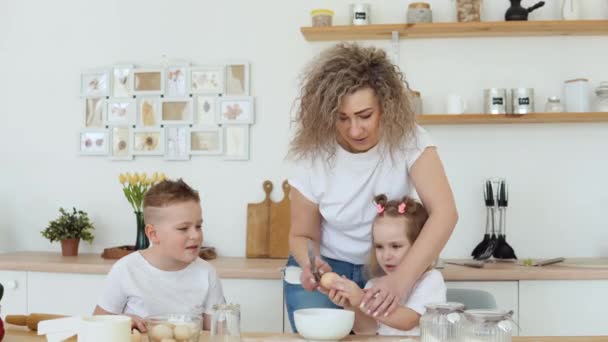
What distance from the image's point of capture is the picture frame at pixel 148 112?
3.43 metres

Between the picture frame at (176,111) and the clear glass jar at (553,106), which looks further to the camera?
the picture frame at (176,111)

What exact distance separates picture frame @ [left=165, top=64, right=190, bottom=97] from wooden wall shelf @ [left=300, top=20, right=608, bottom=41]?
60cm

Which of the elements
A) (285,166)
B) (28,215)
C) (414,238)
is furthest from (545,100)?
(28,215)

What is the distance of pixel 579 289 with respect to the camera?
275cm

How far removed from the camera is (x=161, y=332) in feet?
4.40

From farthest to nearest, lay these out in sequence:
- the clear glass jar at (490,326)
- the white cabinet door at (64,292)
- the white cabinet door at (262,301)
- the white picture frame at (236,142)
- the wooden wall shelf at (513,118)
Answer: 1. the white picture frame at (236,142)
2. the wooden wall shelf at (513,118)
3. the white cabinet door at (64,292)
4. the white cabinet door at (262,301)
5. the clear glass jar at (490,326)

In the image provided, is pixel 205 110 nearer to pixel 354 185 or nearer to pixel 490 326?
pixel 354 185

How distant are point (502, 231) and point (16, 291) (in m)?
2.06

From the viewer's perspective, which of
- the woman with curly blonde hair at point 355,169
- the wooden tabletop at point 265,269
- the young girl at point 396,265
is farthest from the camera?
the wooden tabletop at point 265,269

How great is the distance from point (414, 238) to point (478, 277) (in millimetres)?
806

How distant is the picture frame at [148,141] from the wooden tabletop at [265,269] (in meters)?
0.55

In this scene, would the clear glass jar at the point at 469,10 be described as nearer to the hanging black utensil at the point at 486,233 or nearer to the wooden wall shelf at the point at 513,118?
the wooden wall shelf at the point at 513,118

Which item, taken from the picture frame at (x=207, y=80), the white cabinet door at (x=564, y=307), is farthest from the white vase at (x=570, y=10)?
the picture frame at (x=207, y=80)

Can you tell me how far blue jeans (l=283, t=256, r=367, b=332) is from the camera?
6.59 feet
